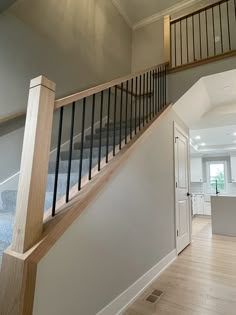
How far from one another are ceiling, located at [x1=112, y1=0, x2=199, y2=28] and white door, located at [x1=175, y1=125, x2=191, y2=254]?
290 cm

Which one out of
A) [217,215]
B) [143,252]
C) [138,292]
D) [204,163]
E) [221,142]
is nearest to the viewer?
[138,292]

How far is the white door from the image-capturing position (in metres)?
3.27

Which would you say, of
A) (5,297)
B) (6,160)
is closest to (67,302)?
(5,297)

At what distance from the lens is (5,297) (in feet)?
3.21

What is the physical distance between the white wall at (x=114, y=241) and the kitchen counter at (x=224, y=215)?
7.60 ft

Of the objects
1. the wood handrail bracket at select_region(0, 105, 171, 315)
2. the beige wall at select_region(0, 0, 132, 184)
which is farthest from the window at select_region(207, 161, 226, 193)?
the wood handrail bracket at select_region(0, 105, 171, 315)

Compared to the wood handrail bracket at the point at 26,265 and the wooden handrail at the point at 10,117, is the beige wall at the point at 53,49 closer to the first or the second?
the wooden handrail at the point at 10,117

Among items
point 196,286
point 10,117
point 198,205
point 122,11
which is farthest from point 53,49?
point 198,205

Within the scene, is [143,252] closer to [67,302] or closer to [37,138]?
[67,302]

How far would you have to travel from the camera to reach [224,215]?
460 centimetres

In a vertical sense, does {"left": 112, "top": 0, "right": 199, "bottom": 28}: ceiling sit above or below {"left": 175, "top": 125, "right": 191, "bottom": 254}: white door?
above

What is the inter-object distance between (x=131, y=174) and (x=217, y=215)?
362cm

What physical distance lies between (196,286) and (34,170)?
217cm

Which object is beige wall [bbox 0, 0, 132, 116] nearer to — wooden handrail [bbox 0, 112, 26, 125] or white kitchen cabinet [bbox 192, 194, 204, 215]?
wooden handrail [bbox 0, 112, 26, 125]
